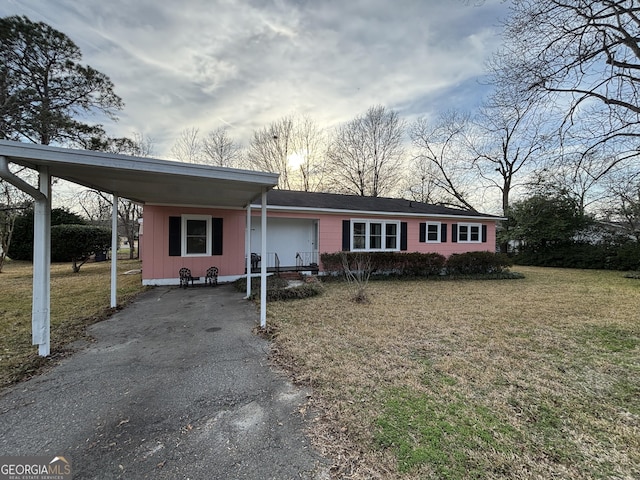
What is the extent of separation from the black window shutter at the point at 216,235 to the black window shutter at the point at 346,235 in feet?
15.6

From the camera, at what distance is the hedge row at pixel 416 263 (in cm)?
1074

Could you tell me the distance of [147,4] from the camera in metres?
6.71

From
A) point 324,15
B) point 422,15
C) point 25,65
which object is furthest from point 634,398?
point 25,65

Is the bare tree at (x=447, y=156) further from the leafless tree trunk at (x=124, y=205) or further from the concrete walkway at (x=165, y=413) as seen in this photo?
the concrete walkway at (x=165, y=413)

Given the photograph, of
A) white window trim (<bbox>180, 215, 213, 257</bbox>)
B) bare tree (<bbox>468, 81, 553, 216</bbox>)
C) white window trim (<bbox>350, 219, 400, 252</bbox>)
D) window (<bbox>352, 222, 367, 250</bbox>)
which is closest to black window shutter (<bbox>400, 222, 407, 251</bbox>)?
white window trim (<bbox>350, 219, 400, 252</bbox>)

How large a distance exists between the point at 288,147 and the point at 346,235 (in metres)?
13.5

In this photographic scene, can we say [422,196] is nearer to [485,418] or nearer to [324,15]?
[324,15]

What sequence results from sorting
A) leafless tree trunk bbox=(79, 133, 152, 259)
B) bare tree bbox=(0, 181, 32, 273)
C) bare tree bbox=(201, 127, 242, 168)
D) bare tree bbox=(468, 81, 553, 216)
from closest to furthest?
bare tree bbox=(0, 181, 32, 273) → bare tree bbox=(468, 81, 553, 216) → leafless tree trunk bbox=(79, 133, 152, 259) → bare tree bbox=(201, 127, 242, 168)

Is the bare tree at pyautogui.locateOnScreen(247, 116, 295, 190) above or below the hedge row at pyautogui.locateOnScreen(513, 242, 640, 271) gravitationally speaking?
above

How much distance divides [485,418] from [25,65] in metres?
17.1

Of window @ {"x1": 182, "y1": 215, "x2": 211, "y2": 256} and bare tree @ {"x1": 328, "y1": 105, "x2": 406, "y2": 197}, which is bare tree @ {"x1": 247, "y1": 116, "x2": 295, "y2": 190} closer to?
bare tree @ {"x1": 328, "y1": 105, "x2": 406, "y2": 197}

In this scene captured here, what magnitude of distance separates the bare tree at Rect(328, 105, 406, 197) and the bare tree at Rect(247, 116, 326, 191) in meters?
1.32

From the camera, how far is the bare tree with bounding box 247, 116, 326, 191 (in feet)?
71.6

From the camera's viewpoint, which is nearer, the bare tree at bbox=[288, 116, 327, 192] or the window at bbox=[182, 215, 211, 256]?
the window at bbox=[182, 215, 211, 256]
